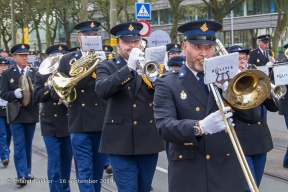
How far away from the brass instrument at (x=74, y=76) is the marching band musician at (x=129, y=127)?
897 mm

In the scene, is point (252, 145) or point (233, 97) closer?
point (233, 97)

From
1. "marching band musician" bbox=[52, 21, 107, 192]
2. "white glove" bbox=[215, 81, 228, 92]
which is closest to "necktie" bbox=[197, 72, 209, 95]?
"white glove" bbox=[215, 81, 228, 92]

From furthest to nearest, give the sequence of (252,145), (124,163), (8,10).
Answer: (8,10) → (252,145) → (124,163)

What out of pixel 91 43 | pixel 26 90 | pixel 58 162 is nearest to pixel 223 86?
pixel 91 43

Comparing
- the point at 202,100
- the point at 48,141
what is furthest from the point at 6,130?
the point at 202,100

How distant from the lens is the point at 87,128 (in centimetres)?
621

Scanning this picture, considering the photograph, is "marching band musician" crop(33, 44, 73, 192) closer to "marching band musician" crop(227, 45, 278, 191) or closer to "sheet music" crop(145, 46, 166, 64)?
"sheet music" crop(145, 46, 166, 64)

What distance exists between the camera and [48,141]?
273 inches

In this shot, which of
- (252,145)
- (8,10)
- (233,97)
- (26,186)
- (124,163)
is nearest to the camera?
(233,97)

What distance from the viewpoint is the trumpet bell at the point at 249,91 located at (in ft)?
10.4

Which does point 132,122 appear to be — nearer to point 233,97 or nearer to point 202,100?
point 202,100

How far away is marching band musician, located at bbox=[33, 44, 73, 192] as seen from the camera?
679cm

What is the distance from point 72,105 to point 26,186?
216 centimetres

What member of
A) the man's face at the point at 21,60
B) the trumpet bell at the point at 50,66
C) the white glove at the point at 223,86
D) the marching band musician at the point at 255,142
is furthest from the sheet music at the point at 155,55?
the man's face at the point at 21,60
